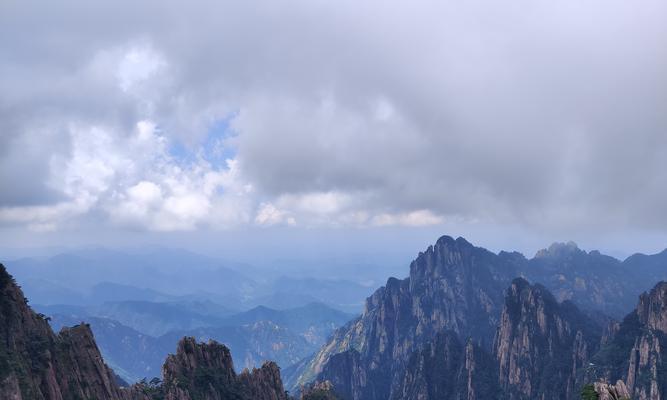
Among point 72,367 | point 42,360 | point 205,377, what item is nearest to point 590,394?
point 205,377

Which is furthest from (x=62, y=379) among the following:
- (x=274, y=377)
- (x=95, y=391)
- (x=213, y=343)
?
(x=274, y=377)

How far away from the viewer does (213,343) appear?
138 meters

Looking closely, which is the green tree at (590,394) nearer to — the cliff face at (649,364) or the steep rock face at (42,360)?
the steep rock face at (42,360)

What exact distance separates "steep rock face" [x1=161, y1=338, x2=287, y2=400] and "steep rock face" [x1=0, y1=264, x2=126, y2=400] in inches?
601

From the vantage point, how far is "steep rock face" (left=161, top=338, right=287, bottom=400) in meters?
120

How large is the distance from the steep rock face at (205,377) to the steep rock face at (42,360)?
50.1 ft

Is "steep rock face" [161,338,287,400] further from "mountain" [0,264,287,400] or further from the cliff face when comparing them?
the cliff face

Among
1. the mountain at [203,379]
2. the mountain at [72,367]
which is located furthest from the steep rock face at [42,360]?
the mountain at [203,379]

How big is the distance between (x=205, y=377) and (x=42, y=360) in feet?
151

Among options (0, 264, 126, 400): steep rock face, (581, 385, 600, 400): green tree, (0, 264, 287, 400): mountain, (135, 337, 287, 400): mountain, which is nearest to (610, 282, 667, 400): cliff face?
(581, 385, 600, 400): green tree

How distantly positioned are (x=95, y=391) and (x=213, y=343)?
42025mm

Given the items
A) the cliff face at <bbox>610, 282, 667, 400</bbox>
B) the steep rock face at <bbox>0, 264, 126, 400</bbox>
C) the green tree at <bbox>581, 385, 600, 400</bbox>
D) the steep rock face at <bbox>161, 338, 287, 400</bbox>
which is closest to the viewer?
the green tree at <bbox>581, 385, 600, 400</bbox>

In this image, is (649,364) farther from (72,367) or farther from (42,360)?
(42,360)

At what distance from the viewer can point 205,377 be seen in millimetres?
127312
